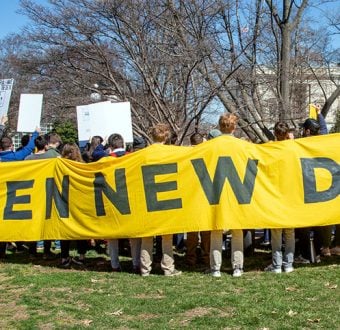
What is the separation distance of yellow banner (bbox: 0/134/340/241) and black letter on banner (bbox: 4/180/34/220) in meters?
0.83

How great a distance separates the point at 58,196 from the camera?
26.7 feet

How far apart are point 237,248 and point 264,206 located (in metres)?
0.61

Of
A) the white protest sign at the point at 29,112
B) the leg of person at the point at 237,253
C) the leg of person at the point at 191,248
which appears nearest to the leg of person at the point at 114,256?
the leg of person at the point at 191,248

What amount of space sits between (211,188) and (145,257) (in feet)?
3.93

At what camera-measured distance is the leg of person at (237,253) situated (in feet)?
23.5

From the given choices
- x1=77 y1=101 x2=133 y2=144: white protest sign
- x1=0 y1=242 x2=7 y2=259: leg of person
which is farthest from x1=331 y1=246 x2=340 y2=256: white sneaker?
x1=0 y1=242 x2=7 y2=259: leg of person

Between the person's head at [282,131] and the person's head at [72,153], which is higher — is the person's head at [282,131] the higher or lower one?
the higher one

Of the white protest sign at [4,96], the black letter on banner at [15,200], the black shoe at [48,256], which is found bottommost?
the black shoe at [48,256]

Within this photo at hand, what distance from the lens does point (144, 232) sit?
7449 millimetres

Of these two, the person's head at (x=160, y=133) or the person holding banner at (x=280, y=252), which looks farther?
the person's head at (x=160, y=133)

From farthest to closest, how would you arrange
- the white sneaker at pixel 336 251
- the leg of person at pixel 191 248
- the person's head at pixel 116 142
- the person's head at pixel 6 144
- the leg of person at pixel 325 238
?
the person's head at pixel 6 144 → the person's head at pixel 116 142 → the white sneaker at pixel 336 251 → the leg of person at pixel 325 238 → the leg of person at pixel 191 248

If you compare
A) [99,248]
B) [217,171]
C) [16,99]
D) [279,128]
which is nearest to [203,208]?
[217,171]

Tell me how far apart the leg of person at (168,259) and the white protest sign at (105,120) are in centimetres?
337

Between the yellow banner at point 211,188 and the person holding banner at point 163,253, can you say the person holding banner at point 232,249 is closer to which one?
the yellow banner at point 211,188
